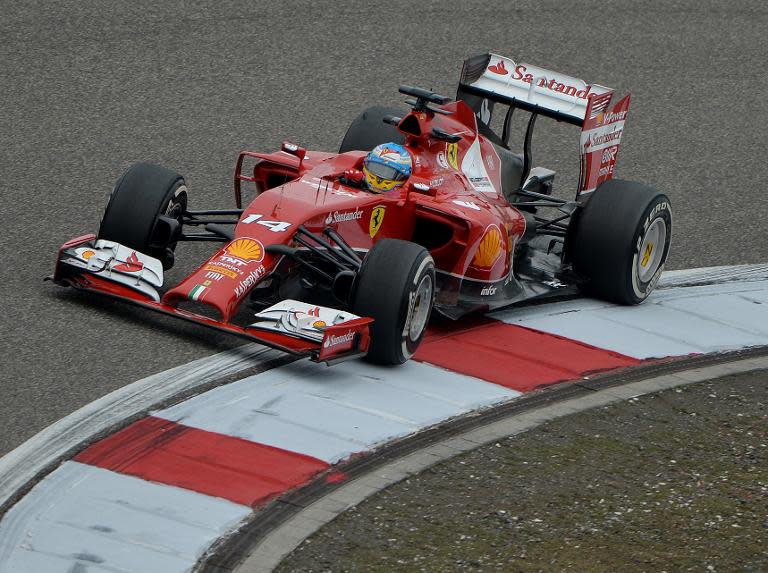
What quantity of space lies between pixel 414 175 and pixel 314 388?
188cm

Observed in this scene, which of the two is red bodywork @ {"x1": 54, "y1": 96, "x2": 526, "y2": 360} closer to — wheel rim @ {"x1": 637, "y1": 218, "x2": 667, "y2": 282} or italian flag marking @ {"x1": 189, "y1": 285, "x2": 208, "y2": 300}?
italian flag marking @ {"x1": 189, "y1": 285, "x2": 208, "y2": 300}

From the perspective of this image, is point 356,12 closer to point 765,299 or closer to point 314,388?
point 765,299

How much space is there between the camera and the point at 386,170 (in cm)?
865

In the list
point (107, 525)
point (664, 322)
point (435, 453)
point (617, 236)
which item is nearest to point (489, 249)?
point (617, 236)

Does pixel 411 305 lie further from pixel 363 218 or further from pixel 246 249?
pixel 246 249

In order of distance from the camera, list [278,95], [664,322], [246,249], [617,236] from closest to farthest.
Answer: [246,249] → [617,236] → [664,322] → [278,95]

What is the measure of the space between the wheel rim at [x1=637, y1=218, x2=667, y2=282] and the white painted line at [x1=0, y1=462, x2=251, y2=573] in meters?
4.27

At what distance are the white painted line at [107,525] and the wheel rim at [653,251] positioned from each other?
427 centimetres

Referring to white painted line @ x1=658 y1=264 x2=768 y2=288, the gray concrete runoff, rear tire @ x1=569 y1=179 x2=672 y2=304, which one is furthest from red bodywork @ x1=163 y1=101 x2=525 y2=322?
white painted line @ x1=658 y1=264 x2=768 y2=288

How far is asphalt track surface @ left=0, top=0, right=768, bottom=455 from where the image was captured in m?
9.78

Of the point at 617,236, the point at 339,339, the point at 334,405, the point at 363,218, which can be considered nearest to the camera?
the point at 334,405

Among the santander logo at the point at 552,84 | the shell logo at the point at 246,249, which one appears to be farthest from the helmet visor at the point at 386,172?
the santander logo at the point at 552,84

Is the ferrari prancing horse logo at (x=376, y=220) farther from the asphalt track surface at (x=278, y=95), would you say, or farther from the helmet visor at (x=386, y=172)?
the asphalt track surface at (x=278, y=95)

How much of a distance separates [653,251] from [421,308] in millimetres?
2251
